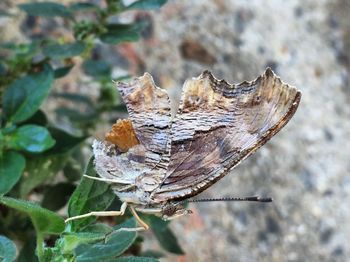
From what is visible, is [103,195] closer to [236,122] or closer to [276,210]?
[236,122]

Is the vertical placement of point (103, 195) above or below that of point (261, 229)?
above

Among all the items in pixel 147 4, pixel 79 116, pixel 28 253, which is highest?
pixel 147 4

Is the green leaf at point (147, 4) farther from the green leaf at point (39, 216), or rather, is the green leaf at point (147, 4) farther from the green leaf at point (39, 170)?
the green leaf at point (39, 216)

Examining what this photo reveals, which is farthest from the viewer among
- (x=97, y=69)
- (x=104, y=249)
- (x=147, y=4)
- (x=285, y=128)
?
(x=285, y=128)

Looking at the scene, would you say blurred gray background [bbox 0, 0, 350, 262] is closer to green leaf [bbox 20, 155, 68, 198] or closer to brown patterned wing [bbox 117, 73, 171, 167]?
green leaf [bbox 20, 155, 68, 198]

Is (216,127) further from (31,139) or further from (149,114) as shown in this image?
(31,139)

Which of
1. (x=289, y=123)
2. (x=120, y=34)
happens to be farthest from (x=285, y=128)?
(x=120, y=34)

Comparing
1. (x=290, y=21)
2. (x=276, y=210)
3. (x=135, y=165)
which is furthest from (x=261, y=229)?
(x=135, y=165)
